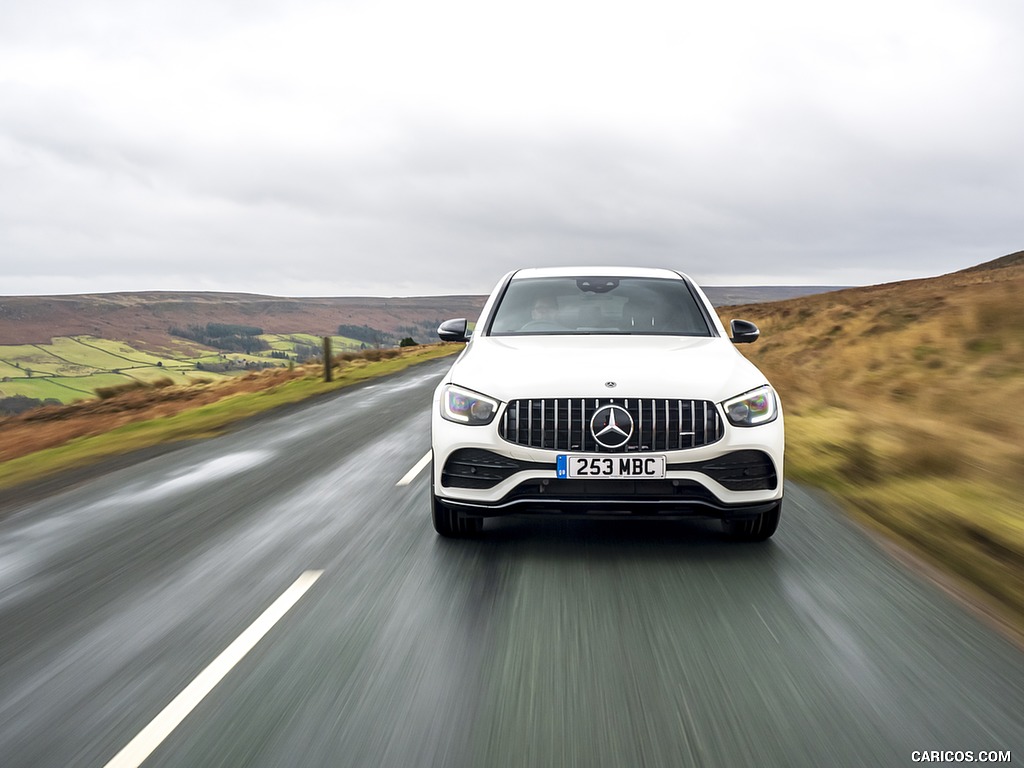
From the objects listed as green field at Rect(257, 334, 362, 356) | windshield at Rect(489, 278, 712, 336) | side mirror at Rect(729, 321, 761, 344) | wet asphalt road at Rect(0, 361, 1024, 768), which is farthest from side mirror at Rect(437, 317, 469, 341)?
green field at Rect(257, 334, 362, 356)

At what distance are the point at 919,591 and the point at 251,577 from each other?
143 inches

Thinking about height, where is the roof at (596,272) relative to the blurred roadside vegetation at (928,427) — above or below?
above

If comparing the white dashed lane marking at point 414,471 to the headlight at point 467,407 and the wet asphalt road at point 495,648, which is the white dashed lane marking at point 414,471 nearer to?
the wet asphalt road at point 495,648

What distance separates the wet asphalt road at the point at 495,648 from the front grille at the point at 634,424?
2.32ft

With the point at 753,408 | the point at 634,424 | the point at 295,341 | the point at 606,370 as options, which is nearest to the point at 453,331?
the point at 606,370

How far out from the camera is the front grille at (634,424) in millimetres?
4691

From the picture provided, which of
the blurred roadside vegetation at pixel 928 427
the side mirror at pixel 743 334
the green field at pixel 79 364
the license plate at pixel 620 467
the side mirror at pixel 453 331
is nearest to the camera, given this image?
the license plate at pixel 620 467

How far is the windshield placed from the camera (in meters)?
6.43

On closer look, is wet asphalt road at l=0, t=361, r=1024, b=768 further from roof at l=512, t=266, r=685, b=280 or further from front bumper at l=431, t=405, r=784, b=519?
roof at l=512, t=266, r=685, b=280

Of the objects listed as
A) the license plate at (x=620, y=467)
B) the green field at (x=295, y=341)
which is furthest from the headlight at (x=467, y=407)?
the green field at (x=295, y=341)

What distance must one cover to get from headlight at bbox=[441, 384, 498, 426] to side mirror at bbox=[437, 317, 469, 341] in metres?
1.55

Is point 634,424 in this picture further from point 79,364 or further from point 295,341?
point 295,341

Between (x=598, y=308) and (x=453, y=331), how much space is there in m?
1.19

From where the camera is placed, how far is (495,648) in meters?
3.55
